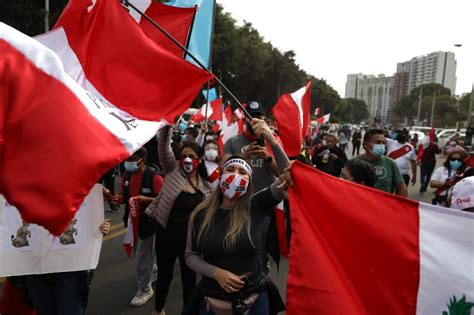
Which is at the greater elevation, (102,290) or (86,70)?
(86,70)

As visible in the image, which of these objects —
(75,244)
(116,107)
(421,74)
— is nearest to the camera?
(75,244)

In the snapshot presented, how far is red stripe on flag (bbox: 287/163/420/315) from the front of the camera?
199 cm

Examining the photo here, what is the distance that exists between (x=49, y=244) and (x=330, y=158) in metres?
Result: 6.16

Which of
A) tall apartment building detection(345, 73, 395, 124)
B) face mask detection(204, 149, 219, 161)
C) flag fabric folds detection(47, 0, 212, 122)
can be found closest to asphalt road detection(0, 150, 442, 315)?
face mask detection(204, 149, 219, 161)

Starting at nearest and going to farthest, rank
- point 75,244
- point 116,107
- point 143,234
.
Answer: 1. point 75,244
2. point 116,107
3. point 143,234

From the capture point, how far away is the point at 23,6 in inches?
632

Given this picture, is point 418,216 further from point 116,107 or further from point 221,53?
point 221,53

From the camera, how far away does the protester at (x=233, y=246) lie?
2.46 m

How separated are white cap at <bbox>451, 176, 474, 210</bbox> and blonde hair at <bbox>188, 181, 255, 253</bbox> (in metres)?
1.36

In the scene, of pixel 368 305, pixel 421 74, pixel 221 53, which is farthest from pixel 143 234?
pixel 421 74

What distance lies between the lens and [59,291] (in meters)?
2.73

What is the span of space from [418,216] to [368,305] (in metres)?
0.49

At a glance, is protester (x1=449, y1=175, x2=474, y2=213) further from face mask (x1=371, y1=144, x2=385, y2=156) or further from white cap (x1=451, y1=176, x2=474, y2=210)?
face mask (x1=371, y1=144, x2=385, y2=156)

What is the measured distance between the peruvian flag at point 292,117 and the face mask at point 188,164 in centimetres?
194
